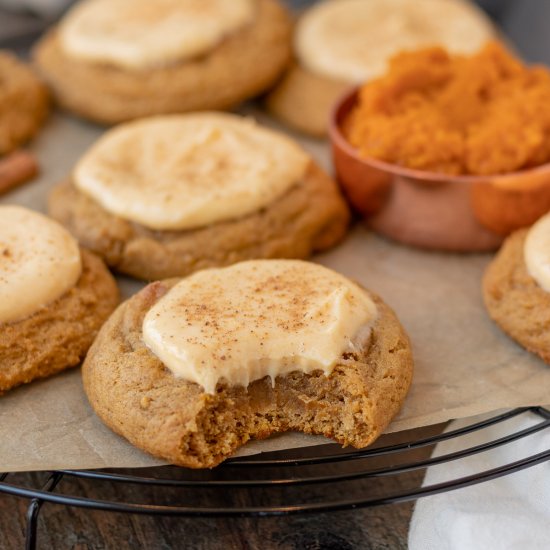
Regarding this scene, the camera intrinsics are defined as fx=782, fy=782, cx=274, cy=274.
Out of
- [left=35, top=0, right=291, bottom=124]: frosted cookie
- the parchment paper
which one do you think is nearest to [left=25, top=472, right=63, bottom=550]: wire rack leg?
the parchment paper

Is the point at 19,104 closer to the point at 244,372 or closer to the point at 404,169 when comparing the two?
the point at 404,169

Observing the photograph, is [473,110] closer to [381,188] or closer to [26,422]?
[381,188]

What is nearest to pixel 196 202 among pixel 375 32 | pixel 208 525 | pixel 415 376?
pixel 415 376

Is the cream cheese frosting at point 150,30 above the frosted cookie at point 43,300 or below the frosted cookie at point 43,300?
above

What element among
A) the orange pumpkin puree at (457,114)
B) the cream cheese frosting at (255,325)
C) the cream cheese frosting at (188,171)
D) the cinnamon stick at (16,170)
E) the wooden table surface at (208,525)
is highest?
the orange pumpkin puree at (457,114)

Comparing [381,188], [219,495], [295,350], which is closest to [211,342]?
[295,350]

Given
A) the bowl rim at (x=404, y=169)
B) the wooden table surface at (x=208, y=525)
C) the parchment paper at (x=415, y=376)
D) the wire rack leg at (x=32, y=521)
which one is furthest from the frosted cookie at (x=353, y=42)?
the wire rack leg at (x=32, y=521)

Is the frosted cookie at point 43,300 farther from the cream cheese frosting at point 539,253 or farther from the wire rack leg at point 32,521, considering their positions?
the cream cheese frosting at point 539,253

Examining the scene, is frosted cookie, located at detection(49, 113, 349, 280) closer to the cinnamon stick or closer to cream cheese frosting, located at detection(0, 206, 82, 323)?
cream cheese frosting, located at detection(0, 206, 82, 323)
